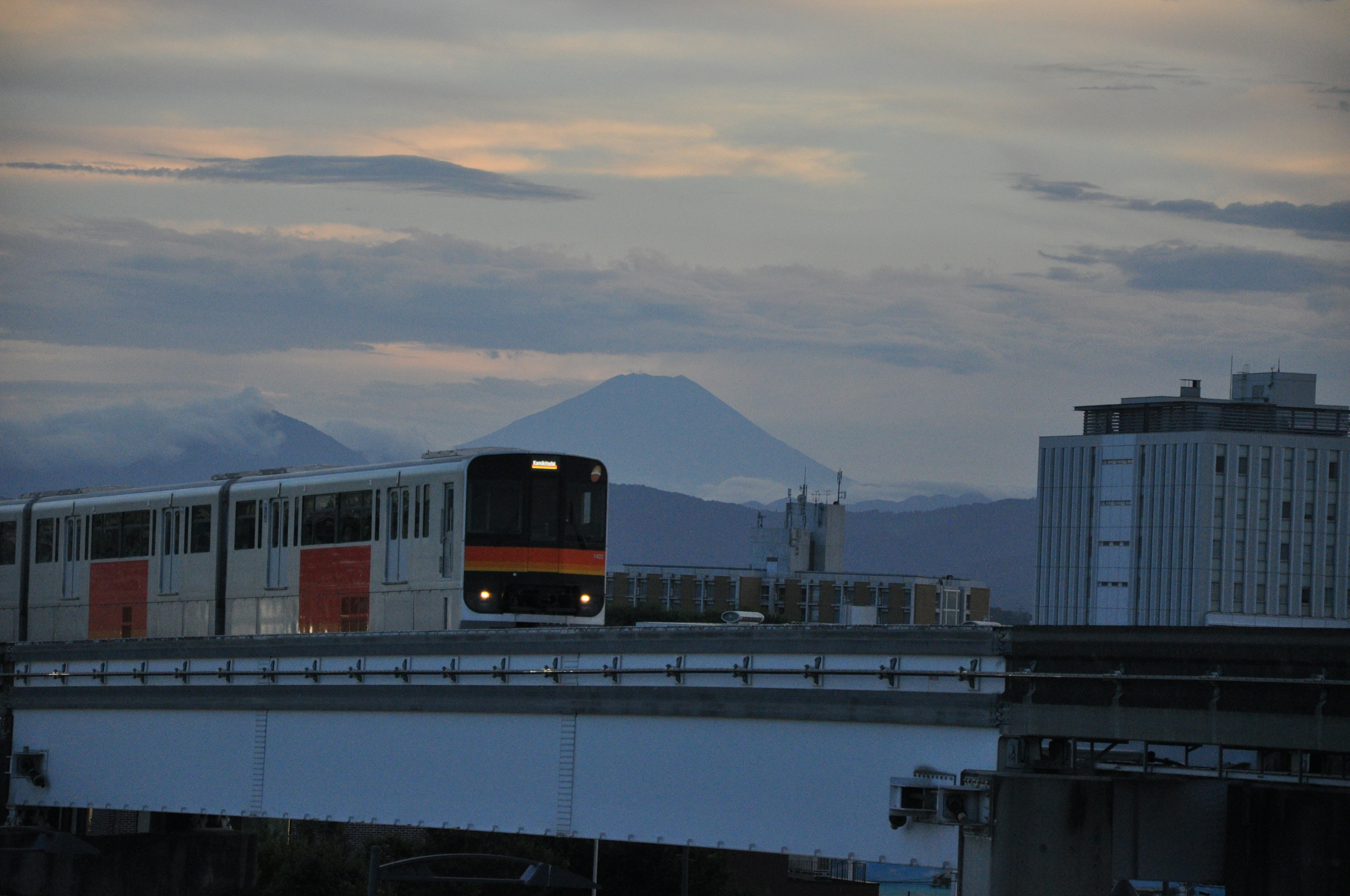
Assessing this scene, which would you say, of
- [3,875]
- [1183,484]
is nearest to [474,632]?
[3,875]

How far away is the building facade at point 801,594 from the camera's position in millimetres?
188000

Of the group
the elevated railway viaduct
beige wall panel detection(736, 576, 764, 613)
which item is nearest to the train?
the elevated railway viaduct

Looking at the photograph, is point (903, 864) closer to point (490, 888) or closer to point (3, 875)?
point (3, 875)

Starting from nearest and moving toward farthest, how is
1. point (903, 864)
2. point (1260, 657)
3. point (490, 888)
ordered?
point (1260, 657) < point (903, 864) < point (490, 888)

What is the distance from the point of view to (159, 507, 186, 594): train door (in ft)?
121

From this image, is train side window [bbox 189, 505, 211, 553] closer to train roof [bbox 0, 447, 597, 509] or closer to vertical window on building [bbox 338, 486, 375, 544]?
train roof [bbox 0, 447, 597, 509]

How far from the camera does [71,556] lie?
39594mm

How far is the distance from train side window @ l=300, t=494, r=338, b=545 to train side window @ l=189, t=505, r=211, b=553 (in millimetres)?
3058

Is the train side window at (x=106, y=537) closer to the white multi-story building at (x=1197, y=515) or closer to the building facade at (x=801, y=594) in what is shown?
the building facade at (x=801, y=594)

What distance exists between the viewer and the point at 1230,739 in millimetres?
17078

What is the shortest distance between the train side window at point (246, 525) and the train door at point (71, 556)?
572cm

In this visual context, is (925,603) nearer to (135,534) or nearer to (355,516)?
(135,534)

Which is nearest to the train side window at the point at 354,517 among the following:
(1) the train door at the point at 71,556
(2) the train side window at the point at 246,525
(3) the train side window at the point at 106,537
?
(2) the train side window at the point at 246,525

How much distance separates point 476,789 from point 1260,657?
11.1m
